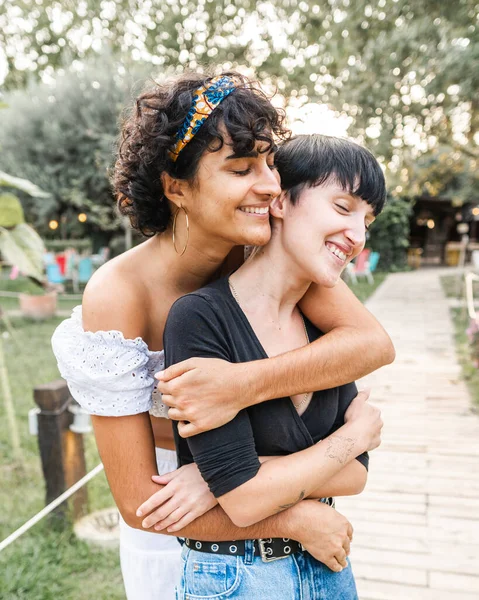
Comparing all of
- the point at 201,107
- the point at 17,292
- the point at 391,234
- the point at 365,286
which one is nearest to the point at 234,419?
the point at 201,107

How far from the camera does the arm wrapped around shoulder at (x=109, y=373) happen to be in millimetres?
1207

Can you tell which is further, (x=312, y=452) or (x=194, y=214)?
(x=194, y=214)

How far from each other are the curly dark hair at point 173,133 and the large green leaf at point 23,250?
2035 mm

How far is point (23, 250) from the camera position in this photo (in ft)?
10.8

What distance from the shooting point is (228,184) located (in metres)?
1.21

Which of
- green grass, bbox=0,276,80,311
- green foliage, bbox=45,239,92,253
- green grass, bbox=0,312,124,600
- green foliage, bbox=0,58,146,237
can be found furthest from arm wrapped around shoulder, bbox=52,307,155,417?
green foliage, bbox=45,239,92,253

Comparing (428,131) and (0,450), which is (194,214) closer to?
(0,450)

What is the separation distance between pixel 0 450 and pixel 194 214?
12.8 ft

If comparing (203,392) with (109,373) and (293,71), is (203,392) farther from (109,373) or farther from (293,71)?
(293,71)

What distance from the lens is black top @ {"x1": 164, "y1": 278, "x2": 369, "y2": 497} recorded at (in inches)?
42.6

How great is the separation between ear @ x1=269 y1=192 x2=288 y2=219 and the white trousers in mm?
921

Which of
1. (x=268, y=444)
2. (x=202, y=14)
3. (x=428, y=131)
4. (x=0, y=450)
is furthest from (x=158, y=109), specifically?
(x=202, y=14)

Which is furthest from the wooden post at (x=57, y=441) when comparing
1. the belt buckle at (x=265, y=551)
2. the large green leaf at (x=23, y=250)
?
the belt buckle at (x=265, y=551)

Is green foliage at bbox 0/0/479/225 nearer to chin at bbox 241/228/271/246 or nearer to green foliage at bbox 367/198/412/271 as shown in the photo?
green foliage at bbox 367/198/412/271
